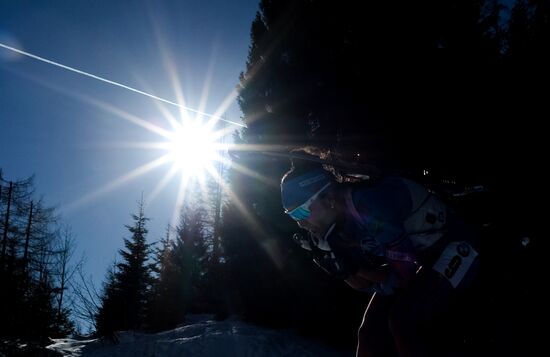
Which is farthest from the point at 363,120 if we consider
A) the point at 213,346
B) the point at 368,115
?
the point at 213,346

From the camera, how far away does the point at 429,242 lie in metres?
2.66

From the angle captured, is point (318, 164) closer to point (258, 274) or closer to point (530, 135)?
point (530, 135)

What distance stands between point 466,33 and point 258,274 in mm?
7924

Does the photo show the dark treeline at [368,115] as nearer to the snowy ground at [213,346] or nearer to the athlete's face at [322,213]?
the snowy ground at [213,346]

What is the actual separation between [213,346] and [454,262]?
6772mm

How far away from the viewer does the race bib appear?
8.30 feet

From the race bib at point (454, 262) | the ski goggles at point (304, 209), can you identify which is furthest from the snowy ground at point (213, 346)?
the race bib at point (454, 262)

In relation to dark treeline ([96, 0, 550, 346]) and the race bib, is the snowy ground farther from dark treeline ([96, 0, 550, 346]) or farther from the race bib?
→ the race bib

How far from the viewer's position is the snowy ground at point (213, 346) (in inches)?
312

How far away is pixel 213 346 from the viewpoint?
8.02 metres

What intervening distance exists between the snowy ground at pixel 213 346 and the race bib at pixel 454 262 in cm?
619

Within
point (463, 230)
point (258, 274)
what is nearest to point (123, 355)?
point (258, 274)

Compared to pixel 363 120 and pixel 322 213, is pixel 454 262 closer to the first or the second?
pixel 322 213

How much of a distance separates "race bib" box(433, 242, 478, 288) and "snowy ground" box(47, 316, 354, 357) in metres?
6.19
